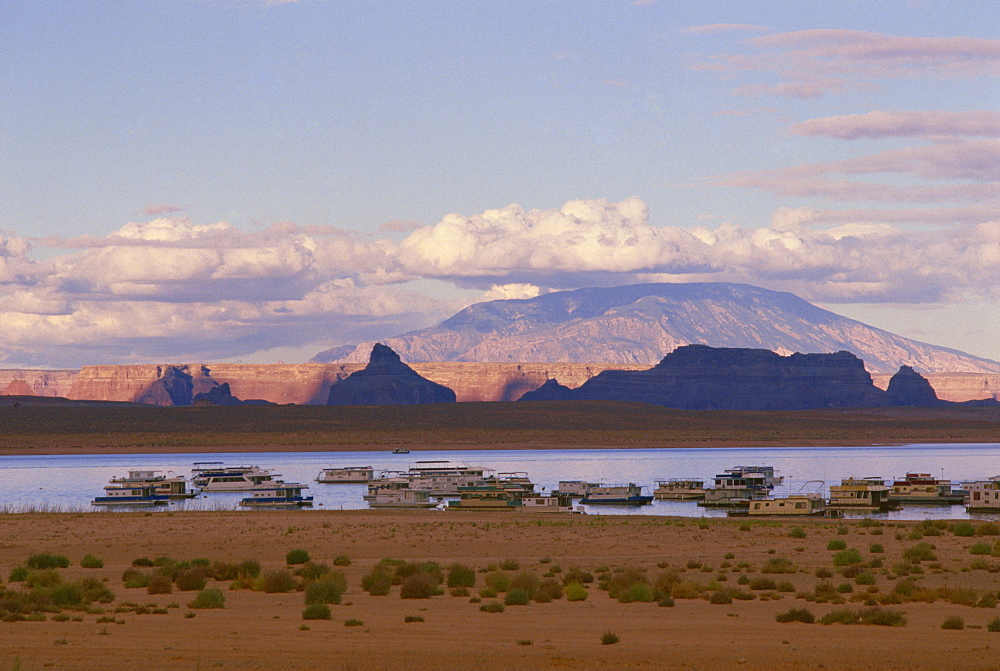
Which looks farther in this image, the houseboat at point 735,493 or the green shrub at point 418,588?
the houseboat at point 735,493

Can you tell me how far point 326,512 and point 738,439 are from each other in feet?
452

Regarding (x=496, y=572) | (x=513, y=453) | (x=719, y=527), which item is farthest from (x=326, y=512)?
(x=513, y=453)

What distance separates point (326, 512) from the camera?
6344 cm

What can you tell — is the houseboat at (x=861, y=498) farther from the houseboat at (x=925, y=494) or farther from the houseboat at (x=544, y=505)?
the houseboat at (x=544, y=505)

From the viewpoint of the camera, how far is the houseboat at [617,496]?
71625 millimetres

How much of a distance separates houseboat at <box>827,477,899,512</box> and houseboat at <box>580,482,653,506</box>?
10.1 meters

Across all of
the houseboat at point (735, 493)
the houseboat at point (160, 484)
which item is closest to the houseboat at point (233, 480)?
the houseboat at point (160, 484)

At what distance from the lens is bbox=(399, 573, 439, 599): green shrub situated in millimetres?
27344

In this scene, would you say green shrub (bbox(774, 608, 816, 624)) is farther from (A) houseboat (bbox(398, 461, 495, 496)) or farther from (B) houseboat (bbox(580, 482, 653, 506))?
(A) houseboat (bbox(398, 461, 495, 496))

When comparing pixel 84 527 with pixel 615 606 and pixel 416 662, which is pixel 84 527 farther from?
pixel 416 662

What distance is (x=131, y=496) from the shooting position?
7662cm

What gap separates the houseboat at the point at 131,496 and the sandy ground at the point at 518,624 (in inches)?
1273

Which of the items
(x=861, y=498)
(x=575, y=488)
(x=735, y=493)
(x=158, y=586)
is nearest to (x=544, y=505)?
(x=575, y=488)

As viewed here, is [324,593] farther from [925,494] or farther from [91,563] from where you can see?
[925,494]
